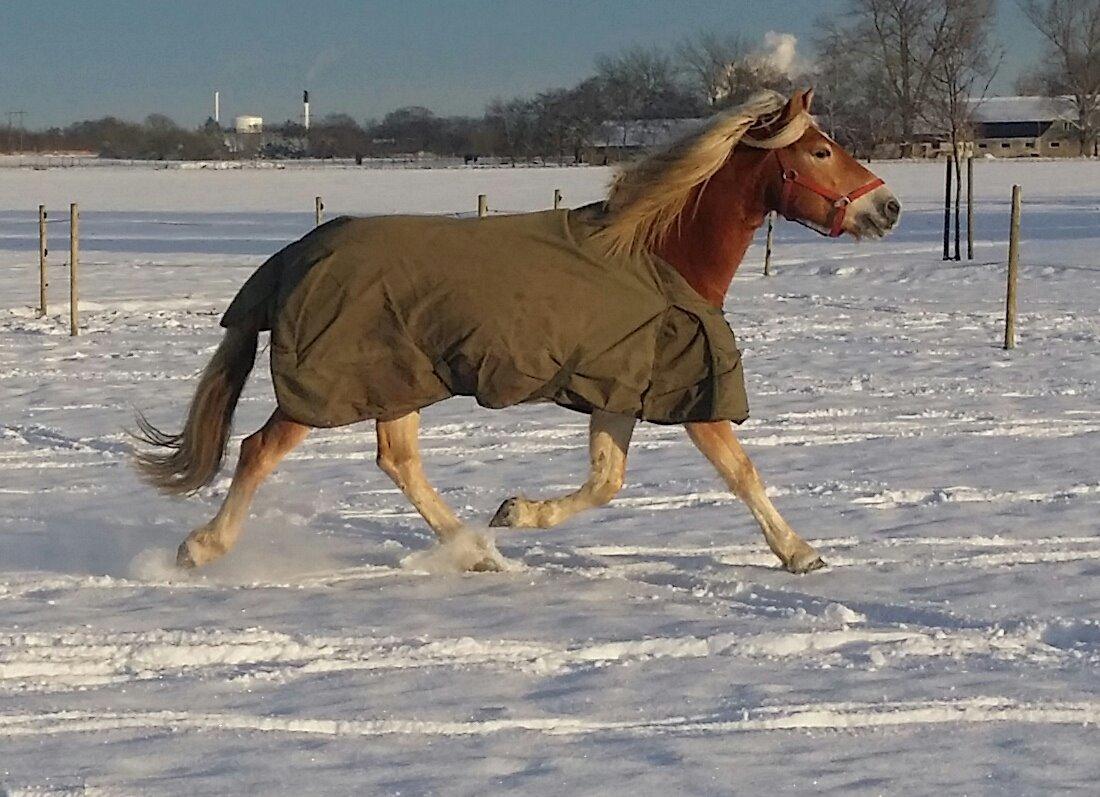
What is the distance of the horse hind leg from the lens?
527cm

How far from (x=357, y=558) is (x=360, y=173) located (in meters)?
57.3

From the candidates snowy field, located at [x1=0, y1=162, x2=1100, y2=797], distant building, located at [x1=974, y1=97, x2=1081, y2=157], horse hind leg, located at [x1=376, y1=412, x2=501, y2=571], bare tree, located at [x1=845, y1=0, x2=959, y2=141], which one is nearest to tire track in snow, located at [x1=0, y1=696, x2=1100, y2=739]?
snowy field, located at [x1=0, y1=162, x2=1100, y2=797]

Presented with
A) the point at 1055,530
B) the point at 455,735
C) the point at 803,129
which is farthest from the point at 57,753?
the point at 1055,530

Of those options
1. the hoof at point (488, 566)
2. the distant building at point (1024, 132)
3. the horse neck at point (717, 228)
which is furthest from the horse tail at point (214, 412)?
the distant building at point (1024, 132)

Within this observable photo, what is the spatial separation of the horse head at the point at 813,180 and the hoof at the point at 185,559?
2.33 metres

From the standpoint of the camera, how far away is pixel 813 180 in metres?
5.10

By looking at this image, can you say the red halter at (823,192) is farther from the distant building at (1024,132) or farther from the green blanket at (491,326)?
the distant building at (1024,132)

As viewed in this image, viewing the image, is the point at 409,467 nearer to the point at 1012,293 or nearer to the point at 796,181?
the point at 796,181

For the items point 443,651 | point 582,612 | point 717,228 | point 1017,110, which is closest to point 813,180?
point 717,228

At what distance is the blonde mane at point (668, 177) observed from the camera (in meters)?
4.95

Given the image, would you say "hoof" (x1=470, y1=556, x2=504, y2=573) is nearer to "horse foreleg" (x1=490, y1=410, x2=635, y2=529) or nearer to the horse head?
"horse foreleg" (x1=490, y1=410, x2=635, y2=529)

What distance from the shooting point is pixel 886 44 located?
141 ft

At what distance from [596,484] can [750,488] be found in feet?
1.76

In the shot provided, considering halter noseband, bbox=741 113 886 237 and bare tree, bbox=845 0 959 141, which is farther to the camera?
bare tree, bbox=845 0 959 141
